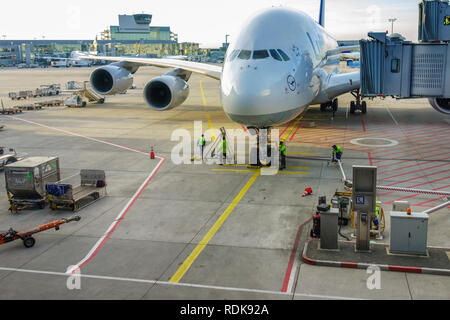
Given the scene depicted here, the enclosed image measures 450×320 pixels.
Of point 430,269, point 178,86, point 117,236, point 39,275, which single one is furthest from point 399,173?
point 178,86

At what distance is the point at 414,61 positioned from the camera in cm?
1152

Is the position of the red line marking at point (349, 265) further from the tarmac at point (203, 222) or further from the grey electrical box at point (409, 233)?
the grey electrical box at point (409, 233)

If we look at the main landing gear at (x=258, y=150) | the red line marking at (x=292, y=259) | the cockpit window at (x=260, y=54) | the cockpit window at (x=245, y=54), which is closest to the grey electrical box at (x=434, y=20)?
the red line marking at (x=292, y=259)

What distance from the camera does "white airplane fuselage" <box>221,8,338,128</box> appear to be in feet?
53.4

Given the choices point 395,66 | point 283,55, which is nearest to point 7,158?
point 283,55

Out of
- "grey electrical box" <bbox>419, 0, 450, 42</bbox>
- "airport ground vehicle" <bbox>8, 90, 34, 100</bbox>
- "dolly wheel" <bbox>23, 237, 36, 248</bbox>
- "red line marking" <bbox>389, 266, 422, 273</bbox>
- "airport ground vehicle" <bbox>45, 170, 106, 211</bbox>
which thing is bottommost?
"red line marking" <bbox>389, 266, 422, 273</bbox>

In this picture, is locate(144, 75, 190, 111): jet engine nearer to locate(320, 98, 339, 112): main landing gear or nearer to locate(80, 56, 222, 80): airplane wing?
locate(80, 56, 222, 80): airplane wing

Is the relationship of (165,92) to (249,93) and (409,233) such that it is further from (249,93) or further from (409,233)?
(409,233)

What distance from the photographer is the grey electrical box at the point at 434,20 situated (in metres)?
11.1

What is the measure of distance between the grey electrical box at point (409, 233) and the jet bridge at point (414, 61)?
134 inches

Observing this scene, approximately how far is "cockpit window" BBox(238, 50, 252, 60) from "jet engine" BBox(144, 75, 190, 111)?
10.7 metres

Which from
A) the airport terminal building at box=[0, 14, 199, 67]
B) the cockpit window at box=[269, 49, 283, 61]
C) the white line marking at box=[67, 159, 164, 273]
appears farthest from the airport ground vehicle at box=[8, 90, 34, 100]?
the airport terminal building at box=[0, 14, 199, 67]

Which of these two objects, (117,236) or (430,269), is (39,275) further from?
(430,269)
